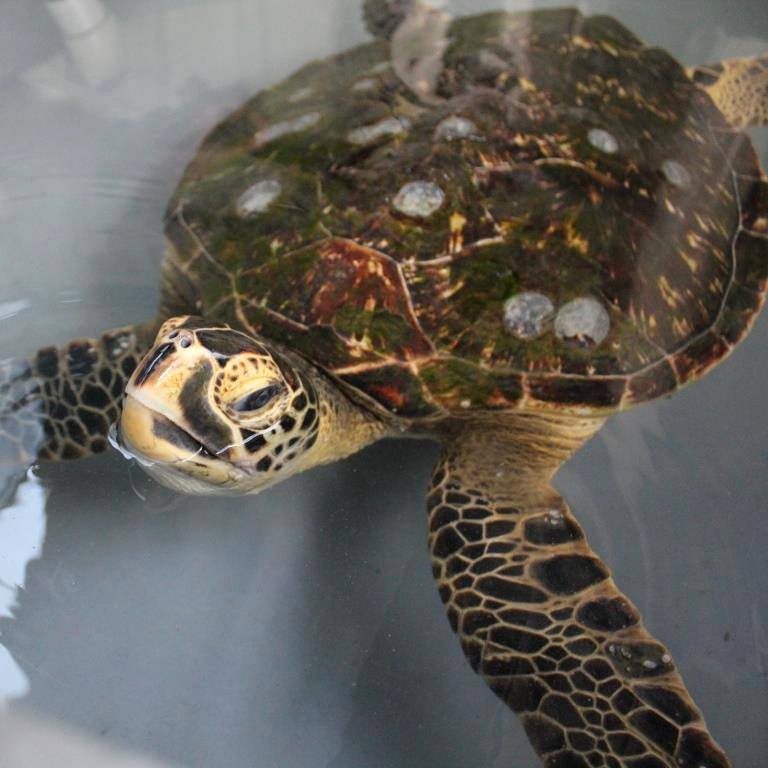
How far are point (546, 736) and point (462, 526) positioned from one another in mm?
419

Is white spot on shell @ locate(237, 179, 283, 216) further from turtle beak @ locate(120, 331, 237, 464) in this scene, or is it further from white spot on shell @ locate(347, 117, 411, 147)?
turtle beak @ locate(120, 331, 237, 464)

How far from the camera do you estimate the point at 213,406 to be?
123cm

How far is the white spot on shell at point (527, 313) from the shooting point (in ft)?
5.06

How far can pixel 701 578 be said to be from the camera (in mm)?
1863

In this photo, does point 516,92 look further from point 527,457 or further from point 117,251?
point 117,251

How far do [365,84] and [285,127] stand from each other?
0.75ft

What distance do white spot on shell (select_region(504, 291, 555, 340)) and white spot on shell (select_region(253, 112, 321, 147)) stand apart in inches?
28.6

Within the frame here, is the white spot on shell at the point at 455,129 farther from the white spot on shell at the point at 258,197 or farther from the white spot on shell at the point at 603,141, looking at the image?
the white spot on shell at the point at 258,197

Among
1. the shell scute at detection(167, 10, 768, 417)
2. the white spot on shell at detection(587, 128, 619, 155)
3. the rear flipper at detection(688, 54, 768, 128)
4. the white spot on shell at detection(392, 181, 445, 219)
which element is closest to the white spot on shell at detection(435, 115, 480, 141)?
the shell scute at detection(167, 10, 768, 417)

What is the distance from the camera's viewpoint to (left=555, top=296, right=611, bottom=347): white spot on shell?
155cm

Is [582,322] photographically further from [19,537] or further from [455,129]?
[19,537]

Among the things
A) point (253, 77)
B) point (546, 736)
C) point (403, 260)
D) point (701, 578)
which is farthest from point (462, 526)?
point (253, 77)

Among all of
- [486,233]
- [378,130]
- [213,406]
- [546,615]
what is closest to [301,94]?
[378,130]

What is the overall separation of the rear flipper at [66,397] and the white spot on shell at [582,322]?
965 mm
